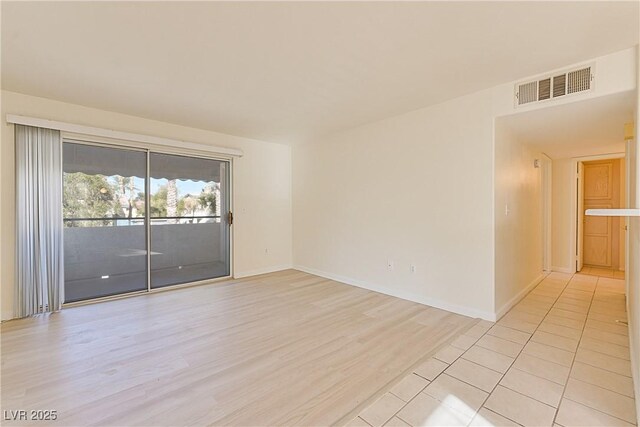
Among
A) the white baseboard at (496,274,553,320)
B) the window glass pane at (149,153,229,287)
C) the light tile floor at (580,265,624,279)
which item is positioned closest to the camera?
the white baseboard at (496,274,553,320)

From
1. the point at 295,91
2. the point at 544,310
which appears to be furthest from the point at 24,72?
the point at 544,310

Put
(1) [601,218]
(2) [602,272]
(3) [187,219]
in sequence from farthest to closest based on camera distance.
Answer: (1) [601,218] < (2) [602,272] < (3) [187,219]

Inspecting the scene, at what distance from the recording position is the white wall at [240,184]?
3070 mm

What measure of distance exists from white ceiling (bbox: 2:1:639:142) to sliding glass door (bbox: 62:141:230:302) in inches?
35.8

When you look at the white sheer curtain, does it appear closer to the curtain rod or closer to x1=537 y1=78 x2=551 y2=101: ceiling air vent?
the curtain rod

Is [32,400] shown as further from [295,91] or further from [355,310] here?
[295,91]

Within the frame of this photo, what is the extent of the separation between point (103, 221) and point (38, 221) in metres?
0.61

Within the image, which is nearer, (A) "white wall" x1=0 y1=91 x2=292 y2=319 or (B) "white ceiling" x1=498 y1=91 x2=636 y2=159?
(B) "white ceiling" x1=498 y1=91 x2=636 y2=159

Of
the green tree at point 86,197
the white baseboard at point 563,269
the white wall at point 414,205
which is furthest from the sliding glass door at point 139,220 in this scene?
the white baseboard at point 563,269

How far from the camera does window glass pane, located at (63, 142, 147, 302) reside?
138 inches

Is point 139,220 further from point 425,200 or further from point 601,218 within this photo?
point 601,218

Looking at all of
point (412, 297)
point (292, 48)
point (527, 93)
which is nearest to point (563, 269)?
point (412, 297)

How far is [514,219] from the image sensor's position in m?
3.51

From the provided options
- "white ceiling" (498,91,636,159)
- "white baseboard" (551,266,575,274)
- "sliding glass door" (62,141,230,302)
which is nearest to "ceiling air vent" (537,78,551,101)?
"white ceiling" (498,91,636,159)
